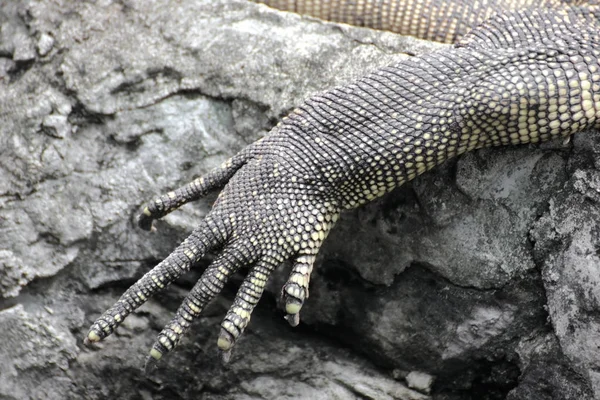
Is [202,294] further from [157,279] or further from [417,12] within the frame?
[417,12]

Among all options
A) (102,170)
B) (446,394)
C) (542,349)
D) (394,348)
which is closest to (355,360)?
(394,348)

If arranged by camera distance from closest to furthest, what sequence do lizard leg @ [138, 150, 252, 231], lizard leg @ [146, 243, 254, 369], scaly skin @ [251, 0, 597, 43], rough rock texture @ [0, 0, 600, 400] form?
1. lizard leg @ [146, 243, 254, 369]
2. rough rock texture @ [0, 0, 600, 400]
3. lizard leg @ [138, 150, 252, 231]
4. scaly skin @ [251, 0, 597, 43]

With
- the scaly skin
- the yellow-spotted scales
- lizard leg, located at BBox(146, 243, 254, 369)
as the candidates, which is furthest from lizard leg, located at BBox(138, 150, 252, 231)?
the scaly skin

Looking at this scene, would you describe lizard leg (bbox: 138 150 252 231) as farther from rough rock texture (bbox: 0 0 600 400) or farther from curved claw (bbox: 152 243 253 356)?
curved claw (bbox: 152 243 253 356)

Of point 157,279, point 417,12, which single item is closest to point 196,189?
point 157,279

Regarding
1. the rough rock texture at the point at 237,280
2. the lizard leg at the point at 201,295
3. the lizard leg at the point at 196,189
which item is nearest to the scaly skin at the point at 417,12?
the rough rock texture at the point at 237,280
